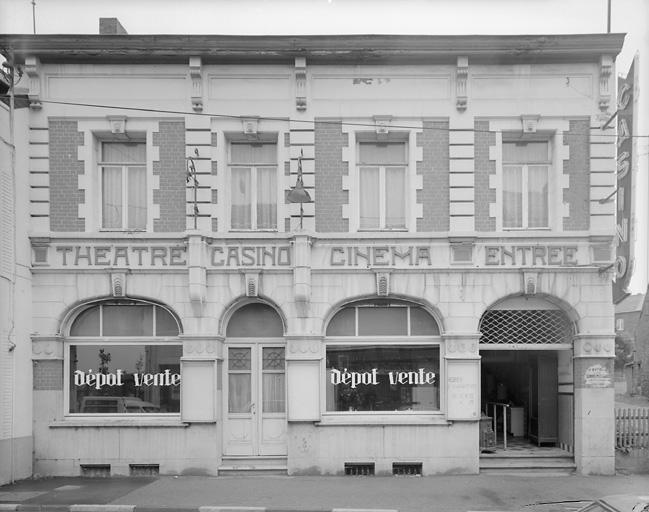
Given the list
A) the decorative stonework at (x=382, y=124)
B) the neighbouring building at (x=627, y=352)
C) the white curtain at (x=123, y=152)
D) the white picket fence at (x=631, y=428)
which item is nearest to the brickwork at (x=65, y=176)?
the white curtain at (x=123, y=152)

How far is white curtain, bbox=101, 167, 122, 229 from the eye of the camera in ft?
42.8

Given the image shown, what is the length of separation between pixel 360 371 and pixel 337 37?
687 centimetres

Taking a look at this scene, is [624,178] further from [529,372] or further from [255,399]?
[255,399]

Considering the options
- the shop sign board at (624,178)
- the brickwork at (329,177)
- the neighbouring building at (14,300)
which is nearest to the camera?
the neighbouring building at (14,300)

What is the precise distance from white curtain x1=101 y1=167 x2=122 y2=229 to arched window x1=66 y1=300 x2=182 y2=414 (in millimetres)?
1711

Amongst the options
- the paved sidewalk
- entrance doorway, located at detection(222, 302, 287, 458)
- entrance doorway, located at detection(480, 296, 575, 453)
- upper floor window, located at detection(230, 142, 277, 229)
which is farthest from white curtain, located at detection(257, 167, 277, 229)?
the paved sidewalk

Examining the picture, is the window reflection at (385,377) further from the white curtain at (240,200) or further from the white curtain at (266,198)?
the white curtain at (240,200)

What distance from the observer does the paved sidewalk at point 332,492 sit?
1009cm

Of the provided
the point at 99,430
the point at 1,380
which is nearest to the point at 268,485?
the point at 99,430

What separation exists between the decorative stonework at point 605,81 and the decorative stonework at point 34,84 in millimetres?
11543

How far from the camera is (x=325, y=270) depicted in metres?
12.6

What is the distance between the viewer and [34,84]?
12.7 m

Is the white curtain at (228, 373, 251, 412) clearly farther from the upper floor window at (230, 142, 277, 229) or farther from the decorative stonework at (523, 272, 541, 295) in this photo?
the decorative stonework at (523, 272, 541, 295)

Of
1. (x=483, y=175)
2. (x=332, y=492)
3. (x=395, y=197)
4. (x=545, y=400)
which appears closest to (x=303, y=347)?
(x=332, y=492)
